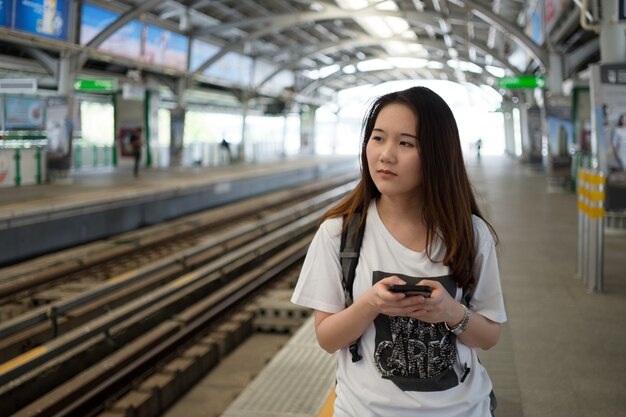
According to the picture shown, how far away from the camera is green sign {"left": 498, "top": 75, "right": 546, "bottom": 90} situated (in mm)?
21197

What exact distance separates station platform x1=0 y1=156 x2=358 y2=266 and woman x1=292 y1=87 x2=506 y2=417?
10.2 meters

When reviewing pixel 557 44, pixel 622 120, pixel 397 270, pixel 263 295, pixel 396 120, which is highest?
pixel 557 44

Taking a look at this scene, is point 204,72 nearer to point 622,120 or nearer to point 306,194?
point 306,194

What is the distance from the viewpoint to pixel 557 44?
760 inches

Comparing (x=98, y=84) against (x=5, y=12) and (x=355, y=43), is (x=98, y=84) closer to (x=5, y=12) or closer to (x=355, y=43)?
(x=5, y=12)

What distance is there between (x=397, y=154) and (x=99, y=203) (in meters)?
12.6

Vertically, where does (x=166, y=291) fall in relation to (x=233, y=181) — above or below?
below

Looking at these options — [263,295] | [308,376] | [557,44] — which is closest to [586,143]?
[557,44]

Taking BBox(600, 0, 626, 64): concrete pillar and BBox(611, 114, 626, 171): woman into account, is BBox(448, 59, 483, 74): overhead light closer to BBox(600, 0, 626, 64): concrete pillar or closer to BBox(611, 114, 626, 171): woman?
BBox(600, 0, 626, 64): concrete pillar

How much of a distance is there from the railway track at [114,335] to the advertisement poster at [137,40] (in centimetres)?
991

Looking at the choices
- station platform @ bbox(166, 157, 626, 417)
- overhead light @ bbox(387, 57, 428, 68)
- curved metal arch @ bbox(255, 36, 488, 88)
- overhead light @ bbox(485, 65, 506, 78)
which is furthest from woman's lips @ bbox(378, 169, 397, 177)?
overhead light @ bbox(387, 57, 428, 68)

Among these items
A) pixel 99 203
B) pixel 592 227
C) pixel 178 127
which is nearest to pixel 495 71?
pixel 178 127

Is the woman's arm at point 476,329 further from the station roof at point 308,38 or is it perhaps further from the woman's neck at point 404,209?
the station roof at point 308,38

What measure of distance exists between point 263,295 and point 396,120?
789 cm
